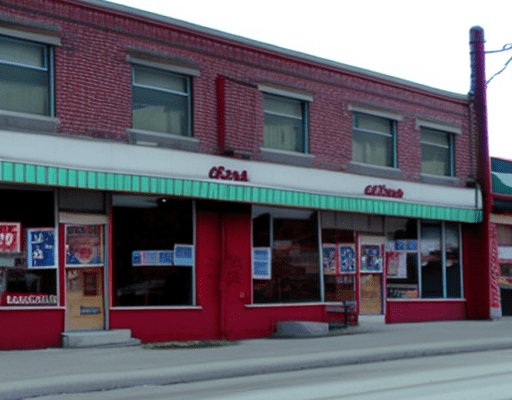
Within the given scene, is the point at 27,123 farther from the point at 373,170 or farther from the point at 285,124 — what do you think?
the point at 373,170

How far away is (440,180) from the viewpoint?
2545cm

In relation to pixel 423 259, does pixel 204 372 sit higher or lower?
lower

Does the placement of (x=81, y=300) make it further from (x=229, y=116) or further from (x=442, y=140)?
(x=442, y=140)

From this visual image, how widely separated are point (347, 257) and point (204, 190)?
5.60m

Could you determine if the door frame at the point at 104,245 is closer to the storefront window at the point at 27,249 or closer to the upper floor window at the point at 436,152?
the storefront window at the point at 27,249

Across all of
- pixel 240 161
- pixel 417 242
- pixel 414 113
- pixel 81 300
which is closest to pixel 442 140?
pixel 414 113

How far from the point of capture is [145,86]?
1883 cm

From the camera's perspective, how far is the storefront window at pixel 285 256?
2056cm

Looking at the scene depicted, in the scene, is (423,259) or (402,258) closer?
(402,258)

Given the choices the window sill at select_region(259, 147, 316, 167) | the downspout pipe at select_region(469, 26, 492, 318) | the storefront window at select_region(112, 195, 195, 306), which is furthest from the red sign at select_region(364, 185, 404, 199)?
the storefront window at select_region(112, 195, 195, 306)

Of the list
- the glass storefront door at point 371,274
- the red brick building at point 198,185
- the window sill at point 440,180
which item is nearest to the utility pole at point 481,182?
the window sill at point 440,180

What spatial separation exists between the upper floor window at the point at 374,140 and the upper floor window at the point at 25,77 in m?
8.94

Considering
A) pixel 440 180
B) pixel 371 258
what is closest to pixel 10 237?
pixel 371 258

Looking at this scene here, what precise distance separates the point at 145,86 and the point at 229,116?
2.22 m
